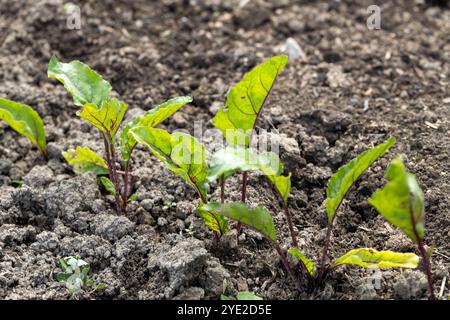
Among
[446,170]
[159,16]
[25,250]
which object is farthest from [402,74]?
[25,250]

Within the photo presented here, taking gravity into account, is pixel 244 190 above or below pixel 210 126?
below

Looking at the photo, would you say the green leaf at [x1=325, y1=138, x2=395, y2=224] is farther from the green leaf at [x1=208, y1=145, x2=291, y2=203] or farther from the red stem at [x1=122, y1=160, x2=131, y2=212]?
the red stem at [x1=122, y1=160, x2=131, y2=212]

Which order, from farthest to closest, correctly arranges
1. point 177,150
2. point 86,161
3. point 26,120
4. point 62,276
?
point 26,120 < point 86,161 < point 62,276 < point 177,150

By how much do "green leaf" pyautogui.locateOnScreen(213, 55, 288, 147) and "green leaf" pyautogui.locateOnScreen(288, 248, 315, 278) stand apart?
16.1 inches

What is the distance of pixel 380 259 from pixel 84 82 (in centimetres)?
135

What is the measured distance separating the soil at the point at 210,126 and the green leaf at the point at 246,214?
24 cm

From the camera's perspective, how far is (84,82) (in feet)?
8.73

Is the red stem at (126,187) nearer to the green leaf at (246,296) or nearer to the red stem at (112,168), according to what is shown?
the red stem at (112,168)

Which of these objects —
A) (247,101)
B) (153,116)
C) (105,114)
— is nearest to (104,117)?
(105,114)

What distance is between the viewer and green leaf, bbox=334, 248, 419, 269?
2156 mm

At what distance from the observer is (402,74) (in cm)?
347

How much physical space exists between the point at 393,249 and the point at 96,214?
46.8 inches

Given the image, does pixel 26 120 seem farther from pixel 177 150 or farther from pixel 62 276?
pixel 177 150

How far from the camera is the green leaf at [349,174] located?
2129mm
